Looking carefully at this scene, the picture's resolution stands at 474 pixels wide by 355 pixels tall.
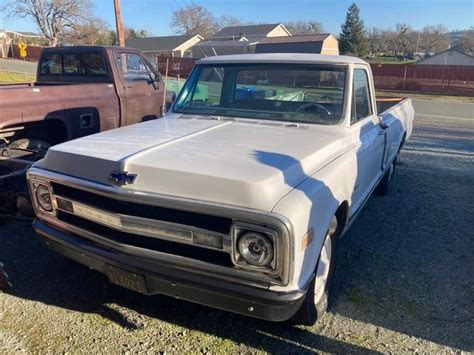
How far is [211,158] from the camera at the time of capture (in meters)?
2.70

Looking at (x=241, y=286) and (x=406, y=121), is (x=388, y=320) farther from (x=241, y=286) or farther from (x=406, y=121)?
(x=406, y=121)

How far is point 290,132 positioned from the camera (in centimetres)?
352

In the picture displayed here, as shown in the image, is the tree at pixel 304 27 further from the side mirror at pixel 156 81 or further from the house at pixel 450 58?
the side mirror at pixel 156 81

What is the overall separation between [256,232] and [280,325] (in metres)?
1.13

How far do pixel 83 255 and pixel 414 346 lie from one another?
2310 mm

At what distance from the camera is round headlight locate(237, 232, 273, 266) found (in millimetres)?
2238

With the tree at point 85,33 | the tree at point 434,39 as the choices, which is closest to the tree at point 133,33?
the tree at point 85,33

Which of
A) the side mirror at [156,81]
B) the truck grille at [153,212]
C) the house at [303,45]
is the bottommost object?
the truck grille at [153,212]

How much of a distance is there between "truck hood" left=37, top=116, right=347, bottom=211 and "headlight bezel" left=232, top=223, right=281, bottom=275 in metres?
0.12

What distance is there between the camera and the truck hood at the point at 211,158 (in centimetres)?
236

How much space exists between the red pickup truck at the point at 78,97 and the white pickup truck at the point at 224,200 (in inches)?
81.0

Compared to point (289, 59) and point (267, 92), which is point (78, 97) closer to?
point (267, 92)

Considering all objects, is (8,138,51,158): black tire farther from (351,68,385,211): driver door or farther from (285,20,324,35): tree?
(285,20,324,35): tree

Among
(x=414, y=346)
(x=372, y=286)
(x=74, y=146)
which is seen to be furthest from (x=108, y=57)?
(x=414, y=346)
